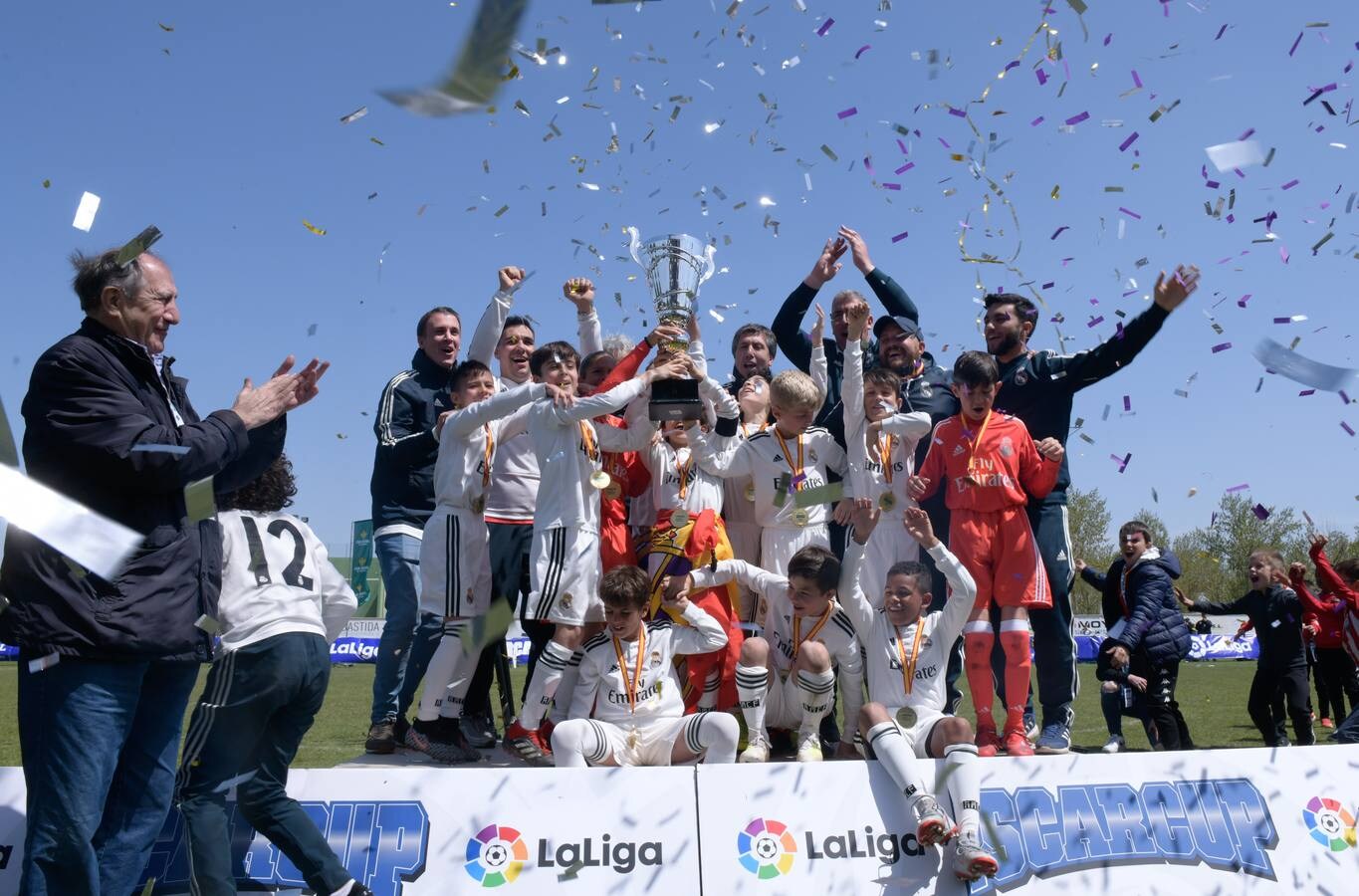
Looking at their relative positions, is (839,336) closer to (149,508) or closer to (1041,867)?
(1041,867)

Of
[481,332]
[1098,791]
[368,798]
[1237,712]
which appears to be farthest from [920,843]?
[1237,712]

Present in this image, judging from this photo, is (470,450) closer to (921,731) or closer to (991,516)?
(921,731)

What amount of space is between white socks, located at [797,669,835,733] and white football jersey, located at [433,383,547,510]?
1.97 m

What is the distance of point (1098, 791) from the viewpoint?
4.35 meters

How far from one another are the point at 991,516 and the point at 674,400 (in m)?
1.84

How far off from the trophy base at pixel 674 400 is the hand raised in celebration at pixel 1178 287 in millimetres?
2735

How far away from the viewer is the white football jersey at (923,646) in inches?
193

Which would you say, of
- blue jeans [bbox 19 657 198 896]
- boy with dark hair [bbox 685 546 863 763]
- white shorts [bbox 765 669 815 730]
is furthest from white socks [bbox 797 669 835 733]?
blue jeans [bbox 19 657 198 896]

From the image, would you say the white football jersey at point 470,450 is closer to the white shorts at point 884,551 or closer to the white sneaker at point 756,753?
the white sneaker at point 756,753

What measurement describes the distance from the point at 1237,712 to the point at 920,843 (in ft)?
37.5

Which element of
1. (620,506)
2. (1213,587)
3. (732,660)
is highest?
(1213,587)

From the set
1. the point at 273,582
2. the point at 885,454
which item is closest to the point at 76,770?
the point at 273,582

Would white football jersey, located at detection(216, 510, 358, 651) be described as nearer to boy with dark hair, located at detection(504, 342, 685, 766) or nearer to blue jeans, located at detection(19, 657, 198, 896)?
blue jeans, located at detection(19, 657, 198, 896)

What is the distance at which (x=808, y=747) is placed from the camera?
4.87 metres
